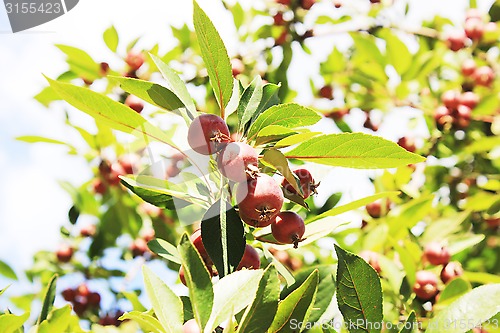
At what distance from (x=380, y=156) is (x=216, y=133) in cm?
34

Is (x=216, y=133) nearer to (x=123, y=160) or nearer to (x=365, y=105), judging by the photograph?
(x=123, y=160)

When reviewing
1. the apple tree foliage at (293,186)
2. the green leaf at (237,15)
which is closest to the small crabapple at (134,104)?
the apple tree foliage at (293,186)

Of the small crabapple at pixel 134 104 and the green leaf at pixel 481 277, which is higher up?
the small crabapple at pixel 134 104

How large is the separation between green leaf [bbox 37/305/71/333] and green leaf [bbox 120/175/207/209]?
38 cm

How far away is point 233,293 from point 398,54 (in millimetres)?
Result: 2700

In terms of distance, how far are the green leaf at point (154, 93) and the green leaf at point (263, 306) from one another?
44 cm

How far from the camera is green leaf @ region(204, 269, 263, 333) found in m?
0.94

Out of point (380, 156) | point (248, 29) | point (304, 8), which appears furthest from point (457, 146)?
point (380, 156)

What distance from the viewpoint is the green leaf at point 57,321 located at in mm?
1317

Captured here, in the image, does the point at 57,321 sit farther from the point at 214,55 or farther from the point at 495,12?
the point at 495,12

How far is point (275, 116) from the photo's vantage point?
114 cm

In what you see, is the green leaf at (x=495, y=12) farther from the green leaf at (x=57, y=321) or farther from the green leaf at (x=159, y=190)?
the green leaf at (x=57, y=321)

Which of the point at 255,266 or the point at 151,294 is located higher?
the point at 151,294

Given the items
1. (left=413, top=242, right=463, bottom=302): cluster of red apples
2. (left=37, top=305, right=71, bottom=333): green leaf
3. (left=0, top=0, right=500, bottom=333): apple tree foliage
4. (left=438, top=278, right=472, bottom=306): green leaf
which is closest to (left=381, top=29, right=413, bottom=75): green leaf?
(left=0, top=0, right=500, bottom=333): apple tree foliage
